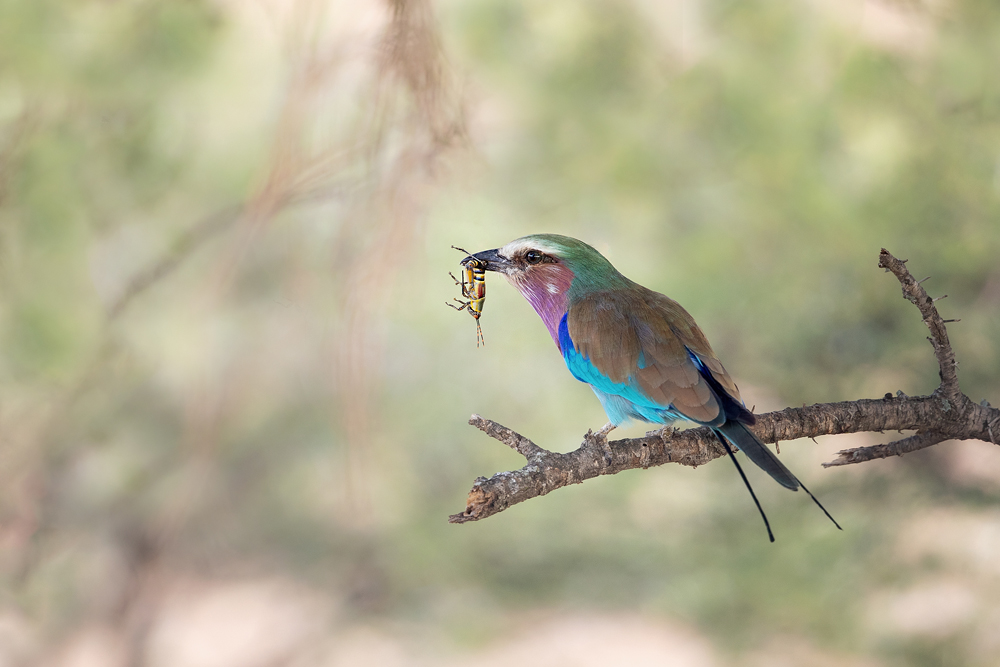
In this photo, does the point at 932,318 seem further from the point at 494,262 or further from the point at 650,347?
the point at 494,262

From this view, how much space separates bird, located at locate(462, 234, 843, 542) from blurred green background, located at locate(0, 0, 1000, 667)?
0.41 metres

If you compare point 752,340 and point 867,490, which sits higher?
point 752,340

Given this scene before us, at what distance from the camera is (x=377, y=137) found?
69.2 inches

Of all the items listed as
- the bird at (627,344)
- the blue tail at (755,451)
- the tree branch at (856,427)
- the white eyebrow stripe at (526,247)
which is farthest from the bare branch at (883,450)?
the white eyebrow stripe at (526,247)

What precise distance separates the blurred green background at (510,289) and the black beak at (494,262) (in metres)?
0.28

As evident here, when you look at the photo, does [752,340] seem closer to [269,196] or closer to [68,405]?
[269,196]

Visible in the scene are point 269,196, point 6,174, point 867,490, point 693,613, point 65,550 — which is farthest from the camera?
point 65,550

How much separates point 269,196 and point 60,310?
1502 millimetres

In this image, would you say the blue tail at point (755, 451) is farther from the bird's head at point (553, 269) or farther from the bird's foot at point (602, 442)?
the bird's head at point (553, 269)

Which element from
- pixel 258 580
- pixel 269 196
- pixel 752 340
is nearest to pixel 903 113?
pixel 752 340

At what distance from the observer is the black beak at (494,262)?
170cm

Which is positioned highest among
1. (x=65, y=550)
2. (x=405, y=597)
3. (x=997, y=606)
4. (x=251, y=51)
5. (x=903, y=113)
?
(x=251, y=51)

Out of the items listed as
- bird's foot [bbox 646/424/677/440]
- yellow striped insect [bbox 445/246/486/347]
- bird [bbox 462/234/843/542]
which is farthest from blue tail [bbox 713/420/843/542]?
yellow striped insect [bbox 445/246/486/347]

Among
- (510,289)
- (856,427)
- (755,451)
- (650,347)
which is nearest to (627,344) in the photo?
(650,347)
